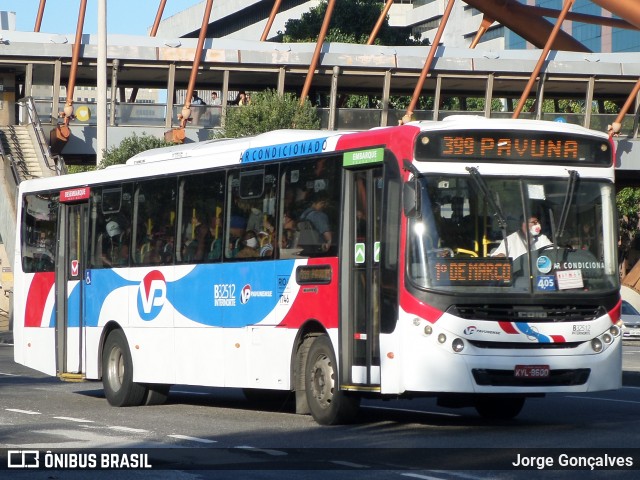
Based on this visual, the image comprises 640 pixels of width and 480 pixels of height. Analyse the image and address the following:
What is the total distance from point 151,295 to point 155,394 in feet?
4.73

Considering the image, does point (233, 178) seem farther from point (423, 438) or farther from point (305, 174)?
point (423, 438)

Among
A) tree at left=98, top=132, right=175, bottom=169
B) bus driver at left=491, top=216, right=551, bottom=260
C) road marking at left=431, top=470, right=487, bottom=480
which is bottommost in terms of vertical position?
road marking at left=431, top=470, right=487, bottom=480

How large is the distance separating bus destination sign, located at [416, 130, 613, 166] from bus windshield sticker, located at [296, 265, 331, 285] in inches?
67.4

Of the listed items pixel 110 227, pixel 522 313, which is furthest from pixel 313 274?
pixel 110 227

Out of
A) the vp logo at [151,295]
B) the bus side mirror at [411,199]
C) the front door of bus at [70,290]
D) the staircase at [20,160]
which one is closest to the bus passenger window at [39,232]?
the front door of bus at [70,290]

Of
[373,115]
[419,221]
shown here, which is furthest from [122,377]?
[373,115]

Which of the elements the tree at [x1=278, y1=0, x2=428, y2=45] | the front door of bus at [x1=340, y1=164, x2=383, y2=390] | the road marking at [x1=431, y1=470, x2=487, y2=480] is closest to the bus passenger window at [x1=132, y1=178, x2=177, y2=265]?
the front door of bus at [x1=340, y1=164, x2=383, y2=390]

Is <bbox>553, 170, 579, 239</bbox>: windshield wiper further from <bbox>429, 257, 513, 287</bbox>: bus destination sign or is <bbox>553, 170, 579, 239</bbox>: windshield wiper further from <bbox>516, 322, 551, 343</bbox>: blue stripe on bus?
<bbox>516, 322, 551, 343</bbox>: blue stripe on bus

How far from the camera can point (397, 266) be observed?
13.7 m

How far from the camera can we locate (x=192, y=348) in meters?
17.2

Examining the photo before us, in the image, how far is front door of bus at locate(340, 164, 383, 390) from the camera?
14.0 m

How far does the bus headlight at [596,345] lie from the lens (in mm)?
13820

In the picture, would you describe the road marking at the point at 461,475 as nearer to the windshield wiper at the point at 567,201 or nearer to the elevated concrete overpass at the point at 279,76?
the windshield wiper at the point at 567,201

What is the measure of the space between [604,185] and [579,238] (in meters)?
0.73
